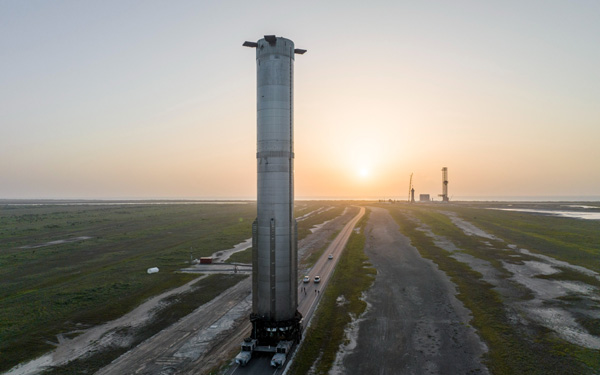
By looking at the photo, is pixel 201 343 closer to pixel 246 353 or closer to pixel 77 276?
pixel 246 353

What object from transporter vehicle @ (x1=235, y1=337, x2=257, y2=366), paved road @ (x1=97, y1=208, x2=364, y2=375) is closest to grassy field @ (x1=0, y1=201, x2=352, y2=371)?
paved road @ (x1=97, y1=208, x2=364, y2=375)

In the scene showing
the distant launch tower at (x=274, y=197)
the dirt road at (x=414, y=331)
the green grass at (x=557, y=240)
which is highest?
the distant launch tower at (x=274, y=197)

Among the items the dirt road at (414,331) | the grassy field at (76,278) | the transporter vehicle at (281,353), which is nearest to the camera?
the transporter vehicle at (281,353)

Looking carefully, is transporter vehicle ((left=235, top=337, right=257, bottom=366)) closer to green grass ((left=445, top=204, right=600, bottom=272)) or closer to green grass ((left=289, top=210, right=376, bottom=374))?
green grass ((left=289, top=210, right=376, bottom=374))

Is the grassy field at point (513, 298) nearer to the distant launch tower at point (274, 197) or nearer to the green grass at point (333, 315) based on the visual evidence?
the green grass at point (333, 315)

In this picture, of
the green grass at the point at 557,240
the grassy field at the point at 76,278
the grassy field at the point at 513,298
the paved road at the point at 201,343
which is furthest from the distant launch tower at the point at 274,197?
the green grass at the point at 557,240
